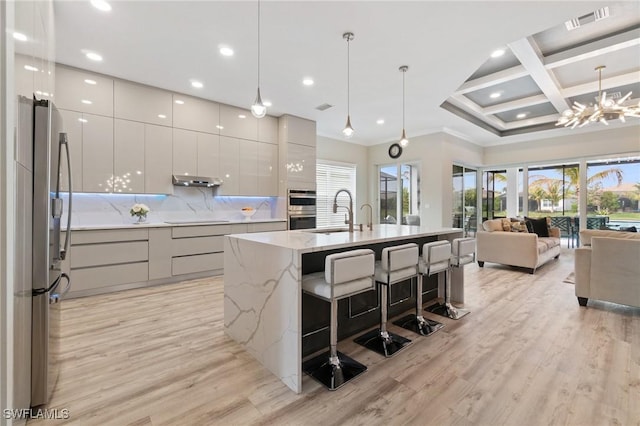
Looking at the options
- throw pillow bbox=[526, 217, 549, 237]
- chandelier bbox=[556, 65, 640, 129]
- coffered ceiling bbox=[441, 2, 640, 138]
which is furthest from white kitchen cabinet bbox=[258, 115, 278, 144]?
throw pillow bbox=[526, 217, 549, 237]

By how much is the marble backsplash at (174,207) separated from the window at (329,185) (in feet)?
5.38

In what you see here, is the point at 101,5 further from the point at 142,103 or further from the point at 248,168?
the point at 248,168


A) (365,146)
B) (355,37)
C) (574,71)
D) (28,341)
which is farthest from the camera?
(365,146)

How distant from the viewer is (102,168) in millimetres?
3971

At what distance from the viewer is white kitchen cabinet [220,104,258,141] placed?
5.11 m

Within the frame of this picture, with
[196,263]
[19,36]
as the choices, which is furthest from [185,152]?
[19,36]

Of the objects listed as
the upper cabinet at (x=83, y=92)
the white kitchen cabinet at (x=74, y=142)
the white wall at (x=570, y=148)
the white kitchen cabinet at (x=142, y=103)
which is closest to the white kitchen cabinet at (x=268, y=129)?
the white kitchen cabinet at (x=142, y=103)

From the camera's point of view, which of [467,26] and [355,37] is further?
[355,37]

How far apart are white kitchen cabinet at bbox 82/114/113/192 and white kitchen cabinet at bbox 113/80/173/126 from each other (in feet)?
0.86

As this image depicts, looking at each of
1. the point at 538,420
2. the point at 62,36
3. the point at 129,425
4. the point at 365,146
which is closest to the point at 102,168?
the point at 62,36

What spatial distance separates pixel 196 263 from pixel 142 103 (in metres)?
2.50

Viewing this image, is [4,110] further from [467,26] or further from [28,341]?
[467,26]

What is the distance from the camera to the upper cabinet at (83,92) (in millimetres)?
3695

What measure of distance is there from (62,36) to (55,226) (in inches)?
103
